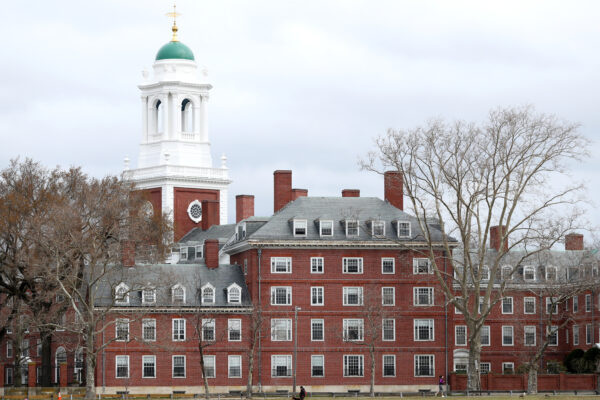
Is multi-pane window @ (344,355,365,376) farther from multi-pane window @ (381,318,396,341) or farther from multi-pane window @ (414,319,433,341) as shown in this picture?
multi-pane window @ (414,319,433,341)

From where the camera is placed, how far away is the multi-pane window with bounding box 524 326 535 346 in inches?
4257

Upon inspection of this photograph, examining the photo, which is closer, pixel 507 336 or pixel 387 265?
pixel 387 265

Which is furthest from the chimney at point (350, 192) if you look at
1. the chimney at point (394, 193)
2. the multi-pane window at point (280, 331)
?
the multi-pane window at point (280, 331)

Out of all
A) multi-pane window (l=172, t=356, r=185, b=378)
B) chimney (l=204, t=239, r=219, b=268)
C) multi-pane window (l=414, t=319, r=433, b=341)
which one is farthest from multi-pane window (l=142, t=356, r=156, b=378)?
multi-pane window (l=414, t=319, r=433, b=341)

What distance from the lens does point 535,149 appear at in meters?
87.6

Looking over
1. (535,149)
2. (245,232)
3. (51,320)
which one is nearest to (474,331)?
(535,149)

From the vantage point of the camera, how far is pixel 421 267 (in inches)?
3971

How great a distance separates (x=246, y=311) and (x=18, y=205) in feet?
56.7

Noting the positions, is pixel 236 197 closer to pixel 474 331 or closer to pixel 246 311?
pixel 246 311

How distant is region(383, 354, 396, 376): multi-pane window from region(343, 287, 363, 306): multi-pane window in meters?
4.19

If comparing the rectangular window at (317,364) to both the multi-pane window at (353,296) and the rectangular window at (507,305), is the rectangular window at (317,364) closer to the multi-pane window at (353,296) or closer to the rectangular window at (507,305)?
the multi-pane window at (353,296)

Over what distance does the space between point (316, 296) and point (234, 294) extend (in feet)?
18.8

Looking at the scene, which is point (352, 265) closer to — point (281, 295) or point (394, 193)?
point (281, 295)

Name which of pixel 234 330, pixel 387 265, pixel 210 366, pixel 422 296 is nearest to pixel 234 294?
pixel 234 330
